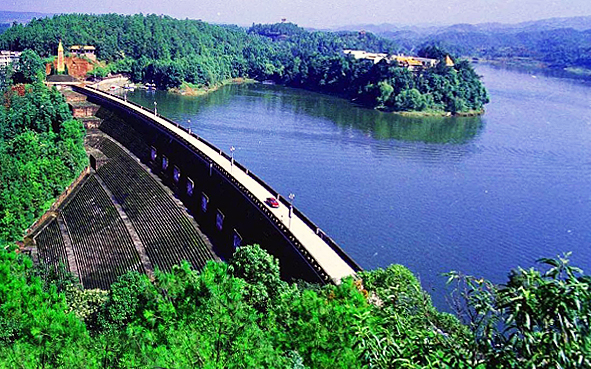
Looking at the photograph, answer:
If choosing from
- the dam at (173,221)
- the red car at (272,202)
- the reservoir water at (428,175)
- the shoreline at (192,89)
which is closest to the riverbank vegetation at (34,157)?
the dam at (173,221)

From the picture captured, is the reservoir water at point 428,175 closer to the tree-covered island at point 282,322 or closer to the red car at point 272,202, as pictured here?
the red car at point 272,202

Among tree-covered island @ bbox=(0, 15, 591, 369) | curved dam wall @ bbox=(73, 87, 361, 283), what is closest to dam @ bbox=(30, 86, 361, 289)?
curved dam wall @ bbox=(73, 87, 361, 283)

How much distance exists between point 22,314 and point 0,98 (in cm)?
4589

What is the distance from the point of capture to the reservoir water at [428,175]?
2806cm

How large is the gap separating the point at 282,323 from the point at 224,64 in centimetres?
8528

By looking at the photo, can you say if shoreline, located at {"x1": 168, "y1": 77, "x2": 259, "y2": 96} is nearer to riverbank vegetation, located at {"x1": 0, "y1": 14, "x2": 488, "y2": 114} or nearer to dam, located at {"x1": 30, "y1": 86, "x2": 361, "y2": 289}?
riverbank vegetation, located at {"x1": 0, "y1": 14, "x2": 488, "y2": 114}

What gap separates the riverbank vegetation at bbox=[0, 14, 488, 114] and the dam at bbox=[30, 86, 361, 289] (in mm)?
37837

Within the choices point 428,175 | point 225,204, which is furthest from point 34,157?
point 428,175

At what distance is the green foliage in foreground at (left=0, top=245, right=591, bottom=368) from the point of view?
5641 millimetres

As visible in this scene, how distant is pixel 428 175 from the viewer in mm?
40094

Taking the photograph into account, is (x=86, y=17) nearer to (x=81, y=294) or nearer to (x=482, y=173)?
(x=482, y=173)

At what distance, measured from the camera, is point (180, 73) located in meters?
81.2

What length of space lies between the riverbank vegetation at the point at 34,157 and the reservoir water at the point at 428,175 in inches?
410

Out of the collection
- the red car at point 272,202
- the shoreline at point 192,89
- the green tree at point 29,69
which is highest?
the green tree at point 29,69
